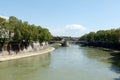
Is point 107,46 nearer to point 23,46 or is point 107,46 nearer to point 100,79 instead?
point 23,46

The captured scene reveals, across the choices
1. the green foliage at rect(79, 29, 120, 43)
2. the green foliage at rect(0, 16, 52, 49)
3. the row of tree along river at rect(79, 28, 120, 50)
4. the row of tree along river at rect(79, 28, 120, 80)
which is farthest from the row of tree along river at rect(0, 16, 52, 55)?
the row of tree along river at rect(79, 28, 120, 50)

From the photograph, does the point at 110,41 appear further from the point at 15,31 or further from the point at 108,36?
the point at 15,31

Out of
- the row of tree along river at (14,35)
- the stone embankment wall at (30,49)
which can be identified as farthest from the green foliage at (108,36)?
the row of tree along river at (14,35)

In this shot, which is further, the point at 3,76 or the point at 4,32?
the point at 4,32

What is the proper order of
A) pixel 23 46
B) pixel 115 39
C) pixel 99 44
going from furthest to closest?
pixel 99 44
pixel 115 39
pixel 23 46

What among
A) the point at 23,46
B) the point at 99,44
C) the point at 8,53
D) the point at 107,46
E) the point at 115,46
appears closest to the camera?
the point at 8,53

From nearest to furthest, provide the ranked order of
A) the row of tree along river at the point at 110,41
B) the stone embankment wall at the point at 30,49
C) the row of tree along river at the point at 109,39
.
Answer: the stone embankment wall at the point at 30,49 < the row of tree along river at the point at 110,41 < the row of tree along river at the point at 109,39

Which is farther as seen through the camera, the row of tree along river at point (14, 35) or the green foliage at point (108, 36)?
the green foliage at point (108, 36)

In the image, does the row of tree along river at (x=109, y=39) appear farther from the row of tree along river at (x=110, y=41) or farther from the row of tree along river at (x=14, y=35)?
the row of tree along river at (x=14, y=35)

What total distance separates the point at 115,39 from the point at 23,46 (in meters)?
40.9

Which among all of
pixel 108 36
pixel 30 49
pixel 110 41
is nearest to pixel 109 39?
pixel 110 41

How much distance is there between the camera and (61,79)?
124 feet

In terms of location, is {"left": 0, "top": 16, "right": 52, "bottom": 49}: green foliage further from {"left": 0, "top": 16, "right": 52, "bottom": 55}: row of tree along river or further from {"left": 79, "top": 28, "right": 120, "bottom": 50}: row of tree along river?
{"left": 79, "top": 28, "right": 120, "bottom": 50}: row of tree along river

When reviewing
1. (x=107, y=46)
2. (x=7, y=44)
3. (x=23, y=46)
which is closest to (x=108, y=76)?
(x=7, y=44)
